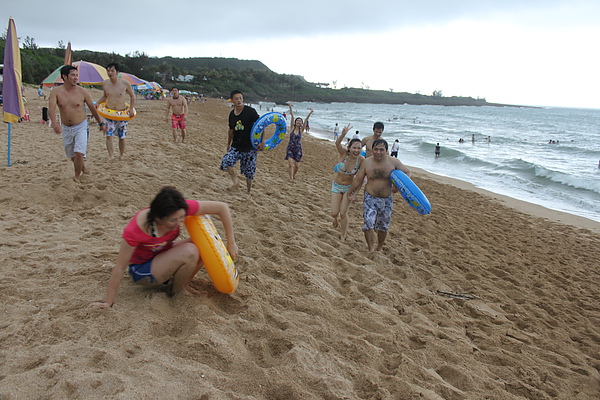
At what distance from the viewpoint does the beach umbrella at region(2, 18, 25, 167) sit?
5.91 metres

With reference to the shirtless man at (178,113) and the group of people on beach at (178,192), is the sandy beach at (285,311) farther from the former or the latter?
the shirtless man at (178,113)

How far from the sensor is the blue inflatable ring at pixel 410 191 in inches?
188

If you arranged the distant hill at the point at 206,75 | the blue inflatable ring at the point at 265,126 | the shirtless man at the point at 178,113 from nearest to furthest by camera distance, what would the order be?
the blue inflatable ring at the point at 265,126
the shirtless man at the point at 178,113
the distant hill at the point at 206,75

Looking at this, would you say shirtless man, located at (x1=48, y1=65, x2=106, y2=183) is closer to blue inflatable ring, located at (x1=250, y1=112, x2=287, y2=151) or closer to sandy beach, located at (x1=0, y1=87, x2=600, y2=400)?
sandy beach, located at (x1=0, y1=87, x2=600, y2=400)

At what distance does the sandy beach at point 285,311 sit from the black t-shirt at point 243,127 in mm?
826

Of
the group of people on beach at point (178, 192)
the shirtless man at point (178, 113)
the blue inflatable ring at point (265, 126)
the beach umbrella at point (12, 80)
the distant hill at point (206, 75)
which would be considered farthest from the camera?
the distant hill at point (206, 75)

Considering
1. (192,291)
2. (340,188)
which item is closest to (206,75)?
(340,188)

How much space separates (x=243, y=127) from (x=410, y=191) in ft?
9.83

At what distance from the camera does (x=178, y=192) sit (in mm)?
2461

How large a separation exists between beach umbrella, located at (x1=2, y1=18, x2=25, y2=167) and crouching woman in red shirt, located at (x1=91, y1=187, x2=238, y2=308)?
473 cm

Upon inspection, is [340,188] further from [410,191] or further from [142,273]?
[142,273]

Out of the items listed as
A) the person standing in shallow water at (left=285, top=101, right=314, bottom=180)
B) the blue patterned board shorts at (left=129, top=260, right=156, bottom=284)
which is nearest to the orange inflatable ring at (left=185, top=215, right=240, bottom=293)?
the blue patterned board shorts at (left=129, top=260, right=156, bottom=284)

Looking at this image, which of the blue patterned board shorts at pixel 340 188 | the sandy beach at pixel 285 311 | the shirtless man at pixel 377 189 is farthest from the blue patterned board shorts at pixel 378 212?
the blue patterned board shorts at pixel 340 188

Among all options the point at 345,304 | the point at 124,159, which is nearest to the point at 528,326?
the point at 345,304
